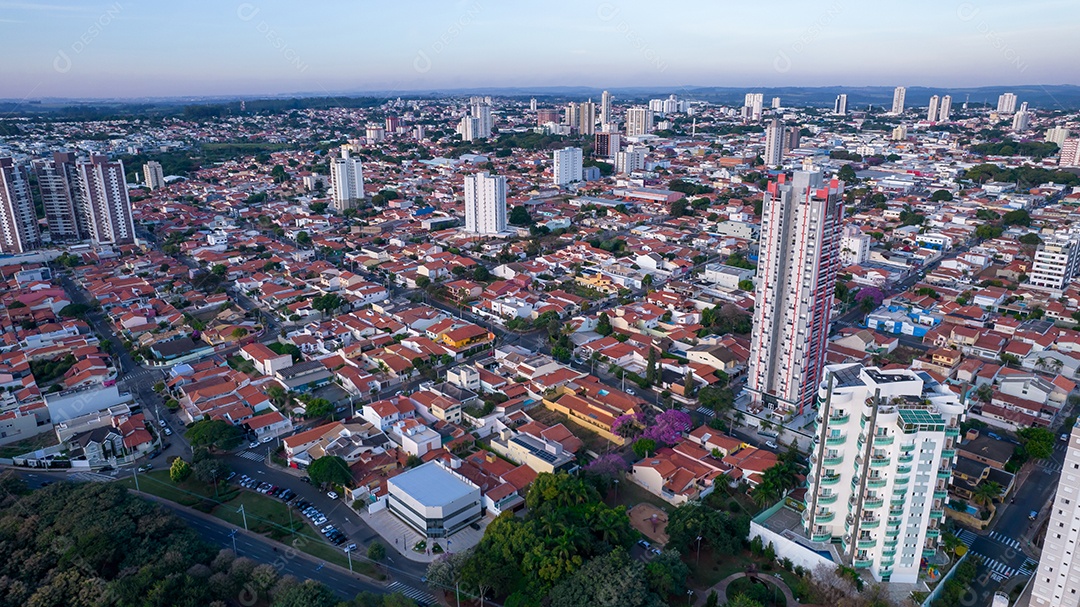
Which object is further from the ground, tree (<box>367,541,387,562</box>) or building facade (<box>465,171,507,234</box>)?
building facade (<box>465,171,507,234</box>)

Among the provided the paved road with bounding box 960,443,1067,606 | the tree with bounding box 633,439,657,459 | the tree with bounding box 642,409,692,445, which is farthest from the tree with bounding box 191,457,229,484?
the paved road with bounding box 960,443,1067,606

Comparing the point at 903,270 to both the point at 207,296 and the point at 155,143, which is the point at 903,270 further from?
the point at 155,143

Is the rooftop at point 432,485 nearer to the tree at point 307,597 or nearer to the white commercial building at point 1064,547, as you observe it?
the tree at point 307,597

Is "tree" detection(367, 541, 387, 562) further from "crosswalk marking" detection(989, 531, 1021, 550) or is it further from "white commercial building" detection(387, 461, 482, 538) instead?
"crosswalk marking" detection(989, 531, 1021, 550)

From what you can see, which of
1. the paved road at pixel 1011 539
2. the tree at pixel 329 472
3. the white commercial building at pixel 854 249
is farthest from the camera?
the white commercial building at pixel 854 249

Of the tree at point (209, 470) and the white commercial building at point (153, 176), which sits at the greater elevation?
the white commercial building at point (153, 176)

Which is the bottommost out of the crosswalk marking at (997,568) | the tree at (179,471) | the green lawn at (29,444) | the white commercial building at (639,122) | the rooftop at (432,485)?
the crosswalk marking at (997,568)

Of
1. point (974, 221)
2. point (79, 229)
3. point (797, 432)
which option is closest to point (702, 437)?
point (797, 432)

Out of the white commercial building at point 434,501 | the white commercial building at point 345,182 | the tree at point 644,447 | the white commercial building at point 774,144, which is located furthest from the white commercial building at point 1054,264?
the white commercial building at point 345,182
